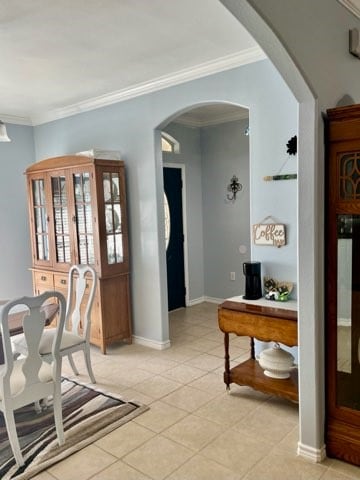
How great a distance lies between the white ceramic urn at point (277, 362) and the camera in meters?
3.03

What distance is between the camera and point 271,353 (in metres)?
3.08

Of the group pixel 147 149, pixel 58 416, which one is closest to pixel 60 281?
pixel 147 149

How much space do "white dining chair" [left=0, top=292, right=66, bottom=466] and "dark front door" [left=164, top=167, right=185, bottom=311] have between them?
3229 mm

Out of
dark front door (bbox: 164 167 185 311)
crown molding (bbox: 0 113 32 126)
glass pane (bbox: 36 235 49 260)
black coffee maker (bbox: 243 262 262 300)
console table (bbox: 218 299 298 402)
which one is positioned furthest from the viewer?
dark front door (bbox: 164 167 185 311)

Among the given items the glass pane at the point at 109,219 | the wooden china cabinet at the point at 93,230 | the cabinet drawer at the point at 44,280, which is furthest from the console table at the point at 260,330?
the cabinet drawer at the point at 44,280

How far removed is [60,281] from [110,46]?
2.64 metres

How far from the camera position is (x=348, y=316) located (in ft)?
7.88

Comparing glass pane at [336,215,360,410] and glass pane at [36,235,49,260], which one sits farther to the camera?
glass pane at [36,235,49,260]

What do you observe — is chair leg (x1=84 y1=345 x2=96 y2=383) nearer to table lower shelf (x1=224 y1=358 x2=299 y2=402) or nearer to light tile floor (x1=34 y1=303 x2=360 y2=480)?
light tile floor (x1=34 y1=303 x2=360 y2=480)

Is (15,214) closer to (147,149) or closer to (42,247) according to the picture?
(42,247)

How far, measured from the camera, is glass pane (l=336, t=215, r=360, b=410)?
236 centimetres

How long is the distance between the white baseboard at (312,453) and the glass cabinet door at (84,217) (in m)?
2.68

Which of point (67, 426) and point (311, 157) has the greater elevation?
point (311, 157)

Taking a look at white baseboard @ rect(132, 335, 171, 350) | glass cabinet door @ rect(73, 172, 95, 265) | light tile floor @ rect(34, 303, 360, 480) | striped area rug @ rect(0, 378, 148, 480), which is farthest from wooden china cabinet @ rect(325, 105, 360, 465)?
glass cabinet door @ rect(73, 172, 95, 265)
